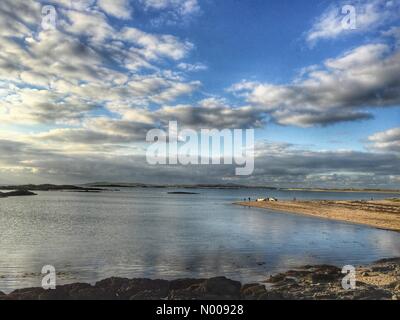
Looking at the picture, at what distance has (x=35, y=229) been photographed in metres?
50.5

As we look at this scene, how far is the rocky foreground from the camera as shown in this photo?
19062mm

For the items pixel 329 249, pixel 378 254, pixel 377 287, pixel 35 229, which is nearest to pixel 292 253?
pixel 329 249

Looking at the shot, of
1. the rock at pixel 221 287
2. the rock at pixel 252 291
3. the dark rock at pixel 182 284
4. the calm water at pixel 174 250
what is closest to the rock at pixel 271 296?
the rock at pixel 252 291

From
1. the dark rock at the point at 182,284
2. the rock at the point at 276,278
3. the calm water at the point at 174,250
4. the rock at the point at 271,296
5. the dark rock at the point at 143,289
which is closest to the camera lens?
the rock at the point at 271,296

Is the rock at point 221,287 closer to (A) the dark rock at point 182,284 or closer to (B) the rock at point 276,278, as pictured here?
(A) the dark rock at point 182,284

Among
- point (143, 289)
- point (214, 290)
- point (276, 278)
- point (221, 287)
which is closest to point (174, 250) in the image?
point (276, 278)

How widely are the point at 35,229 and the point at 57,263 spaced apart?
80.7ft

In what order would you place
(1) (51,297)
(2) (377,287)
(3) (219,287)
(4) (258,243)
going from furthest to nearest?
(4) (258,243)
(2) (377,287)
(3) (219,287)
(1) (51,297)

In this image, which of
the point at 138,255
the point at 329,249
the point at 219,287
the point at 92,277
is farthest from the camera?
the point at 329,249

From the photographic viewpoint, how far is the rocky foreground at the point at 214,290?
19062mm

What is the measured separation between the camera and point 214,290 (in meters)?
19.9

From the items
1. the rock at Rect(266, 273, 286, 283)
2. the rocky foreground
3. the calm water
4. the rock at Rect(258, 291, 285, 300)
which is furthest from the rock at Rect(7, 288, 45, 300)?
the rock at Rect(266, 273, 286, 283)

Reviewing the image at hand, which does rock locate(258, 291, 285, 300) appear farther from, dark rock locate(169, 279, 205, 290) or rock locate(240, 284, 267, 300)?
dark rock locate(169, 279, 205, 290)
